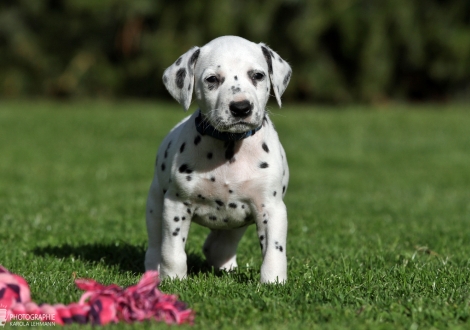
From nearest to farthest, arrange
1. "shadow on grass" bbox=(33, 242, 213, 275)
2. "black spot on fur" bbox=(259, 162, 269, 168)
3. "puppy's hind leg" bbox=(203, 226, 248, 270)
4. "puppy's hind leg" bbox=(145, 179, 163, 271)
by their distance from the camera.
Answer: "black spot on fur" bbox=(259, 162, 269, 168)
"puppy's hind leg" bbox=(145, 179, 163, 271)
"puppy's hind leg" bbox=(203, 226, 248, 270)
"shadow on grass" bbox=(33, 242, 213, 275)

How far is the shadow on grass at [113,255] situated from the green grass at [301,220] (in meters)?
0.02

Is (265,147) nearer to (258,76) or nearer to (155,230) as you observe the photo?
(258,76)

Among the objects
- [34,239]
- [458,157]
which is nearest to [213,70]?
[34,239]

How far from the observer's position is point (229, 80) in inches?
222

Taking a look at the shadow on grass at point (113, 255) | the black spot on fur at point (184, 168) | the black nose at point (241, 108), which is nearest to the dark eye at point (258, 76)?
the black nose at point (241, 108)

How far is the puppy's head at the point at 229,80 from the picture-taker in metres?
5.43

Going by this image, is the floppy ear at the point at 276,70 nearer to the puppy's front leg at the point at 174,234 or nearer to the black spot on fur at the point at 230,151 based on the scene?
the black spot on fur at the point at 230,151

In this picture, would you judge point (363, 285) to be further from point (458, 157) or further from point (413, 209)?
point (458, 157)

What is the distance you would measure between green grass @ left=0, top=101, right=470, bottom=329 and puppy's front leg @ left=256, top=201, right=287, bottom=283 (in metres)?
0.16

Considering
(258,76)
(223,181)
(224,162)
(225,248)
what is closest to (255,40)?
(225,248)

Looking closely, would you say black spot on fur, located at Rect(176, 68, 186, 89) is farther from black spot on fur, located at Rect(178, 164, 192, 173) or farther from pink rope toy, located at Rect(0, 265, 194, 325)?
pink rope toy, located at Rect(0, 265, 194, 325)

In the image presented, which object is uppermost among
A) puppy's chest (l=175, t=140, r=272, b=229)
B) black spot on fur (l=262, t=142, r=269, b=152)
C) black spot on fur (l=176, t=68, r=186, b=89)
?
black spot on fur (l=176, t=68, r=186, b=89)

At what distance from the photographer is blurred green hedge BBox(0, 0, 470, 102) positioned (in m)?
29.0

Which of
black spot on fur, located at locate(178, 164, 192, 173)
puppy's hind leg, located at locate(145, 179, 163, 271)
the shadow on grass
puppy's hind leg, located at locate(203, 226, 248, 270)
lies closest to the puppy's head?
black spot on fur, located at locate(178, 164, 192, 173)
